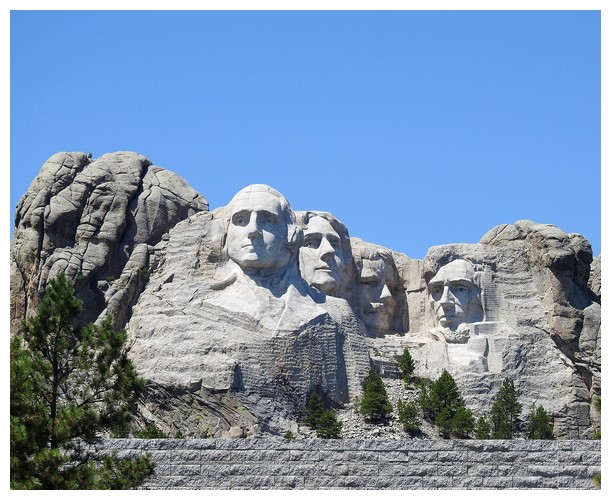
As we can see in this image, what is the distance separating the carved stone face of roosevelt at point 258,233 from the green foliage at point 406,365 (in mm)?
2605

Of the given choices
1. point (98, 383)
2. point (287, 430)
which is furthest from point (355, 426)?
point (98, 383)

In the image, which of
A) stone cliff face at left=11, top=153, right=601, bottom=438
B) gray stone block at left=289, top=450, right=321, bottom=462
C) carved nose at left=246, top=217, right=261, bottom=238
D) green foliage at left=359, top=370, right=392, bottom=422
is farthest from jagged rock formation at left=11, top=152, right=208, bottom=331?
gray stone block at left=289, top=450, right=321, bottom=462

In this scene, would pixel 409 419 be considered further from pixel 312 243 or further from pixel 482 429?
pixel 312 243

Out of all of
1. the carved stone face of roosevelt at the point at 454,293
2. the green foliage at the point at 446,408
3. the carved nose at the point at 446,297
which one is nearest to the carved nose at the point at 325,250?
the carved stone face of roosevelt at the point at 454,293

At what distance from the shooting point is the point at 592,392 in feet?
147

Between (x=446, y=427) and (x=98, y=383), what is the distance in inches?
339

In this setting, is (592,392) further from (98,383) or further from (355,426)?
(98,383)

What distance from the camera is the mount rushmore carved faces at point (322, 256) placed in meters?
45.2

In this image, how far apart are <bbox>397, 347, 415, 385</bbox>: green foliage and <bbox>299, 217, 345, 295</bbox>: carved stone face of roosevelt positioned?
1629 mm

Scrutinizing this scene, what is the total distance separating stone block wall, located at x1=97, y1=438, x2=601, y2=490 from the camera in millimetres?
38812

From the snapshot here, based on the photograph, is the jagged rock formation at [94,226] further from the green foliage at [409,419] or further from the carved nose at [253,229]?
the green foliage at [409,419]

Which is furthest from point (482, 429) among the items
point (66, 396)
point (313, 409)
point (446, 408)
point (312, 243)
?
point (66, 396)

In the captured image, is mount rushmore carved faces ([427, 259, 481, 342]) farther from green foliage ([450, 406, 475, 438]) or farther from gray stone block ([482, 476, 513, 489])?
gray stone block ([482, 476, 513, 489])

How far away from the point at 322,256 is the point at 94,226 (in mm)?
3843
